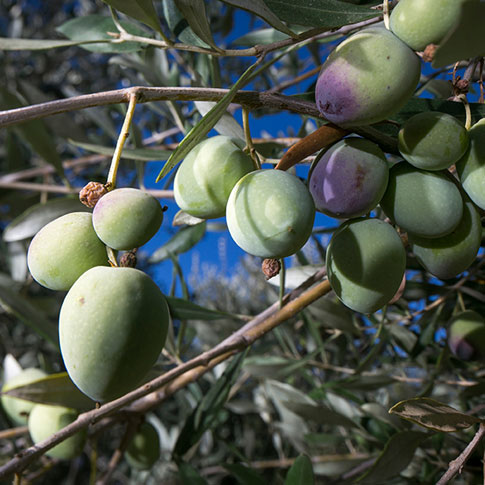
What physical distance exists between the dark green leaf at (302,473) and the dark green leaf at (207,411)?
27 centimetres

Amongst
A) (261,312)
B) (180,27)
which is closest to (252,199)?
(180,27)

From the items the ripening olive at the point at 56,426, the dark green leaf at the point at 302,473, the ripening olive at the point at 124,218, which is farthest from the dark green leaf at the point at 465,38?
the ripening olive at the point at 56,426

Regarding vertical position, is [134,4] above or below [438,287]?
above

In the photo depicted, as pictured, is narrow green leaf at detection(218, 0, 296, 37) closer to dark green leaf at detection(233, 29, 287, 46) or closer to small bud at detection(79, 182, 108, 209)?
small bud at detection(79, 182, 108, 209)

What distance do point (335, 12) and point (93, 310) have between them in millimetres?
408

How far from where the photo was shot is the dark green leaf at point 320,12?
0.55 m

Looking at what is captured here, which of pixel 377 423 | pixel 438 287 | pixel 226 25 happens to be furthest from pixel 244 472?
pixel 226 25

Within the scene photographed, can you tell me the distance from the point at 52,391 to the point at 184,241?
1.94 feet

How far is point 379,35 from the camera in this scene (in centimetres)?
43

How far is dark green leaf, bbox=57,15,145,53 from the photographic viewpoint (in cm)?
99

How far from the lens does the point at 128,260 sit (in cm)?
49

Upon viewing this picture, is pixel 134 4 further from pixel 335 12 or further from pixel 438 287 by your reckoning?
pixel 438 287

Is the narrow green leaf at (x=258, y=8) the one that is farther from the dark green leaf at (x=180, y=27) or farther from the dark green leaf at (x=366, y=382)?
the dark green leaf at (x=366, y=382)

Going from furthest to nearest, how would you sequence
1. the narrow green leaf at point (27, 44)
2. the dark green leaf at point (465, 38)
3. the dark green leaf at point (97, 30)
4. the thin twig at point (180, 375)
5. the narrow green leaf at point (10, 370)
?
1. the narrow green leaf at point (10, 370)
2. the dark green leaf at point (97, 30)
3. the narrow green leaf at point (27, 44)
4. the thin twig at point (180, 375)
5. the dark green leaf at point (465, 38)
